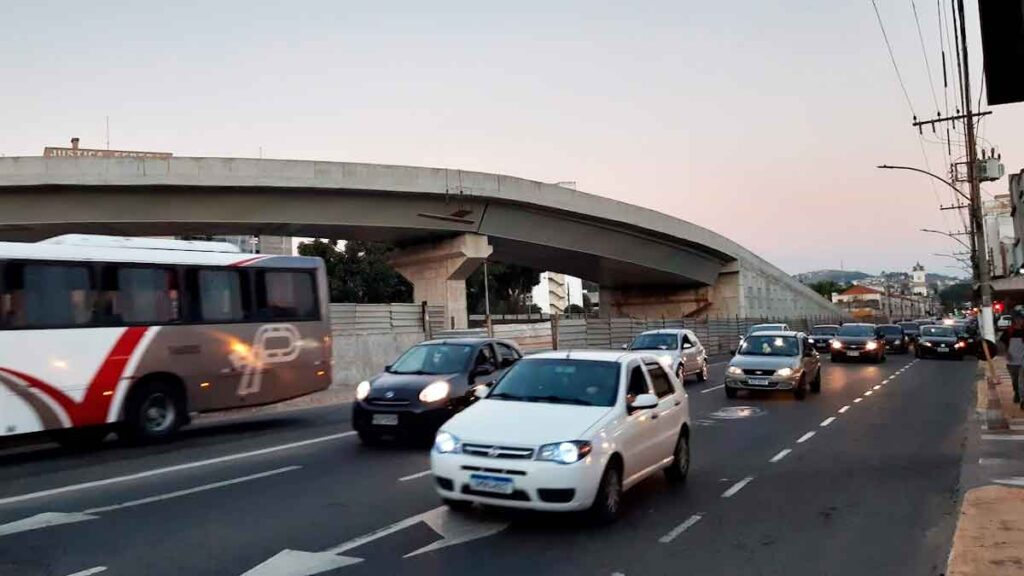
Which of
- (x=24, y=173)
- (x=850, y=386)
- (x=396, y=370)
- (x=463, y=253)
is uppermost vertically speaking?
(x=24, y=173)

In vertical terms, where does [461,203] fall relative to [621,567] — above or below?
above

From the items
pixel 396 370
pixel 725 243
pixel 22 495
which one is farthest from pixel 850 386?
pixel 725 243

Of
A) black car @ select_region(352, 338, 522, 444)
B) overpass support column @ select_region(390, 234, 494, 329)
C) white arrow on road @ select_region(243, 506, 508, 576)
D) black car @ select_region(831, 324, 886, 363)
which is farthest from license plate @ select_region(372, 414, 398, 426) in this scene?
black car @ select_region(831, 324, 886, 363)

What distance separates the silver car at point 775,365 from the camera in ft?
66.5

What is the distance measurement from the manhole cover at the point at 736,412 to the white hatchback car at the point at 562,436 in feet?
26.0

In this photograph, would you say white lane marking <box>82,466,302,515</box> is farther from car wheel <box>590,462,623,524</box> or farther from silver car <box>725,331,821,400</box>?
silver car <box>725,331,821,400</box>

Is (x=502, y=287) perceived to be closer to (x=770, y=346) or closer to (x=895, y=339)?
(x=895, y=339)

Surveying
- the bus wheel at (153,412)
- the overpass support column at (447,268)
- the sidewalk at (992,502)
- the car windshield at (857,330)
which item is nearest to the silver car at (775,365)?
the sidewalk at (992,502)

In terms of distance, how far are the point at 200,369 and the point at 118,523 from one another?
277 inches

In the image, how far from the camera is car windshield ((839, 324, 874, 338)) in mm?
36519

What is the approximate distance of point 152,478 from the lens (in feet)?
34.8

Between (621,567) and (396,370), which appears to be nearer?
(621,567)

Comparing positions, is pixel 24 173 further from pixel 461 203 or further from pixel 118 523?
pixel 118 523

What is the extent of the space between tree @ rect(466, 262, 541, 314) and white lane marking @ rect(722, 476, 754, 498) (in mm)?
68994
